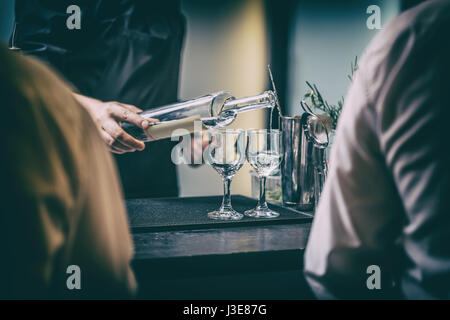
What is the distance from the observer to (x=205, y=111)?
1.00 metres

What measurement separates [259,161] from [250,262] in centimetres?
32

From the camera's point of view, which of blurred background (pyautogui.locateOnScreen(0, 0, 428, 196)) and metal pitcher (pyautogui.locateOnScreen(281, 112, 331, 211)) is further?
blurred background (pyautogui.locateOnScreen(0, 0, 428, 196))

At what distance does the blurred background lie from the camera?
103 inches

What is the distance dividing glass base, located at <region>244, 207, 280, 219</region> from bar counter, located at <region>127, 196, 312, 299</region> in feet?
0.08

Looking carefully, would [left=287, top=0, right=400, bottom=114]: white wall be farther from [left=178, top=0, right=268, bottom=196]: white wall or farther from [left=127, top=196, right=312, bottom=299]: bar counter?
[left=127, top=196, right=312, bottom=299]: bar counter

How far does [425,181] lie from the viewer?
51 cm

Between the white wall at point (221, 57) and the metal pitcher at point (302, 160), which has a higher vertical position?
the white wall at point (221, 57)

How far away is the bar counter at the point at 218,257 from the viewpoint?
0.68 metres

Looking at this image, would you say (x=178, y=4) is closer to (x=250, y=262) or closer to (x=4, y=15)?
(x=4, y=15)

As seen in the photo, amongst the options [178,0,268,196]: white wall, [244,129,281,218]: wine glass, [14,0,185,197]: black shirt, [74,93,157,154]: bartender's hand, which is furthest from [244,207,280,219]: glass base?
[178,0,268,196]: white wall

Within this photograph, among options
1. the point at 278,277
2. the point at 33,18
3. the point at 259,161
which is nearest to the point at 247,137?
the point at 259,161

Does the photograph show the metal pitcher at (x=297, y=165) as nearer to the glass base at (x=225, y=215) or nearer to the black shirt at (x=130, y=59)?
the glass base at (x=225, y=215)

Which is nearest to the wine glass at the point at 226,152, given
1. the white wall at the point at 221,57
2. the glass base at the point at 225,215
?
the glass base at the point at 225,215

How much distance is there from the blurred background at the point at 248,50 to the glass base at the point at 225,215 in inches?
67.3
